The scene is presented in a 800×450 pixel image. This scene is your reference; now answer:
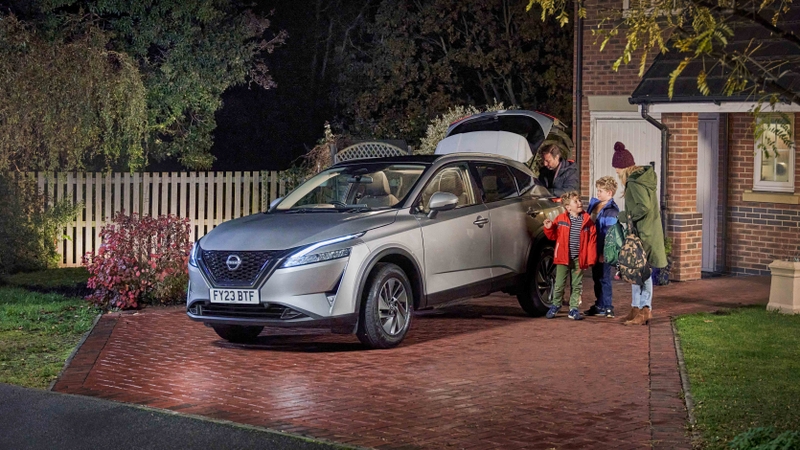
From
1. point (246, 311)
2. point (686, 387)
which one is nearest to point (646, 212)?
point (686, 387)

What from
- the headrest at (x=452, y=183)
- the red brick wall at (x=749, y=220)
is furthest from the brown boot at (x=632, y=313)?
the red brick wall at (x=749, y=220)

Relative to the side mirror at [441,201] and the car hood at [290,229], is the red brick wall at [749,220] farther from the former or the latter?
the car hood at [290,229]

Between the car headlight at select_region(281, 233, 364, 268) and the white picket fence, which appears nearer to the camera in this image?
the car headlight at select_region(281, 233, 364, 268)

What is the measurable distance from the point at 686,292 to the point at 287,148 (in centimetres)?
1604

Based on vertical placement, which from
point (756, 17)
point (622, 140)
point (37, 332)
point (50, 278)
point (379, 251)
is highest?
point (622, 140)

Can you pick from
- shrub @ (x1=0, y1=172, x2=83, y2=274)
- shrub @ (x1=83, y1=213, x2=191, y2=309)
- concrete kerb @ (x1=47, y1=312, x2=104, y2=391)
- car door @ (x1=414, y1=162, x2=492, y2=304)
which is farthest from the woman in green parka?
shrub @ (x1=0, y1=172, x2=83, y2=274)

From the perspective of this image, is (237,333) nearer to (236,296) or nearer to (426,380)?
(236,296)

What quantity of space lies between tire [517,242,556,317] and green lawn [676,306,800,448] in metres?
1.44

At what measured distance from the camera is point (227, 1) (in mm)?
23453

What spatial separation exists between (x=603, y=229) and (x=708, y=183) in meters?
5.38

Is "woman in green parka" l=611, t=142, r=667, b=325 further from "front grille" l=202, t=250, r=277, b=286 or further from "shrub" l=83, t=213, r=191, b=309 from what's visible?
"shrub" l=83, t=213, r=191, b=309

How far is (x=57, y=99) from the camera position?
1789 cm

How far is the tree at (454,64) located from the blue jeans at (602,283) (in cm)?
1225

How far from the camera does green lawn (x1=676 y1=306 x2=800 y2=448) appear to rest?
7941 millimetres
